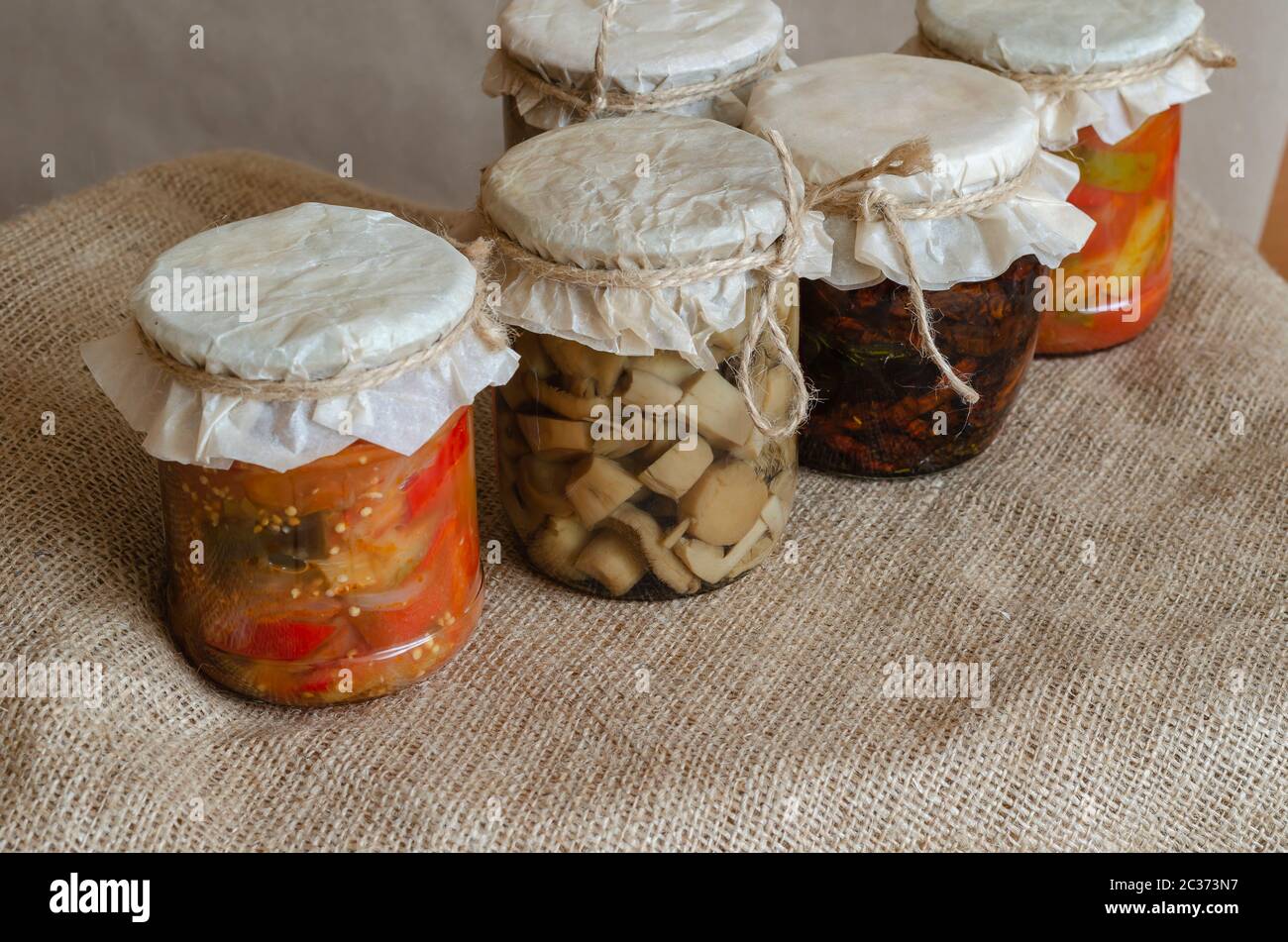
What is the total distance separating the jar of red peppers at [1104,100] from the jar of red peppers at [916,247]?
0.08 meters

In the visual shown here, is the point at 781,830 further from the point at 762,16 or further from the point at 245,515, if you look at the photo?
the point at 762,16

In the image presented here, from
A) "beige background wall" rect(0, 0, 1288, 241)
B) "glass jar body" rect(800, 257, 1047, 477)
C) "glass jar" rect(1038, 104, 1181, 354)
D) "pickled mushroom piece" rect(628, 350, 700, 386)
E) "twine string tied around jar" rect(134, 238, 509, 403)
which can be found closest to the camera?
"twine string tied around jar" rect(134, 238, 509, 403)

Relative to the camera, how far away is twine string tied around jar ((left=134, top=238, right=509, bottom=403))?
70 centimetres

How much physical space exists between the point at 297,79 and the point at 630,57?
1.17 metres

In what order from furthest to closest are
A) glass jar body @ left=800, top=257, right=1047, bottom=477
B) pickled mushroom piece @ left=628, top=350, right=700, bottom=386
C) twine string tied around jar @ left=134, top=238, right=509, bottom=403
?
glass jar body @ left=800, top=257, right=1047, bottom=477 → pickled mushroom piece @ left=628, top=350, right=700, bottom=386 → twine string tied around jar @ left=134, top=238, right=509, bottom=403

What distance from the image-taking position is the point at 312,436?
708 millimetres

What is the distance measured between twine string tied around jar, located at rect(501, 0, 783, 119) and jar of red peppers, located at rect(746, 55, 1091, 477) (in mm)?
26

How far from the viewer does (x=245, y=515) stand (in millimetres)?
756

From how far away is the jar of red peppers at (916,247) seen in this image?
875mm

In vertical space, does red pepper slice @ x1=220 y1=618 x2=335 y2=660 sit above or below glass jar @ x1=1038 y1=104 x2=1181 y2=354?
below

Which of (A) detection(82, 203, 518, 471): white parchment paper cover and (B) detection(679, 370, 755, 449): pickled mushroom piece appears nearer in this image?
(A) detection(82, 203, 518, 471): white parchment paper cover

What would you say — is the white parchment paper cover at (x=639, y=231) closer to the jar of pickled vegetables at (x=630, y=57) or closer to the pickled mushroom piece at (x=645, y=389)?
the pickled mushroom piece at (x=645, y=389)

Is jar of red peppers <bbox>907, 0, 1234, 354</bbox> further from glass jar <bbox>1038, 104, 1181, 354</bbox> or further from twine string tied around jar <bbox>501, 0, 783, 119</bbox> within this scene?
twine string tied around jar <bbox>501, 0, 783, 119</bbox>

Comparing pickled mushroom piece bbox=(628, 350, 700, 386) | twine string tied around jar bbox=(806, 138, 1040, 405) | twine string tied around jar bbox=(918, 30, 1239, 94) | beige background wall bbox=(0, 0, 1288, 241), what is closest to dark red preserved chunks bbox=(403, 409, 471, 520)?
pickled mushroom piece bbox=(628, 350, 700, 386)
